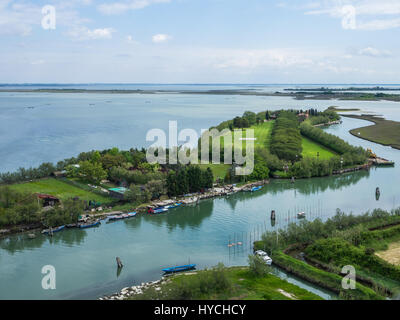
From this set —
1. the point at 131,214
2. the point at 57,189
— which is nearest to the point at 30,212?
the point at 131,214

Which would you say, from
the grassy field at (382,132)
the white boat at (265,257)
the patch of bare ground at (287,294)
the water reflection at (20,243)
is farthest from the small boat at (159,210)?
the grassy field at (382,132)

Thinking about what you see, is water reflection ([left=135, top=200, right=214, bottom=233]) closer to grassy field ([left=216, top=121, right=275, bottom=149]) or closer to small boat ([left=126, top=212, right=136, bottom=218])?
small boat ([left=126, top=212, right=136, bottom=218])

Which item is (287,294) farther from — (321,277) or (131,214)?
(131,214)

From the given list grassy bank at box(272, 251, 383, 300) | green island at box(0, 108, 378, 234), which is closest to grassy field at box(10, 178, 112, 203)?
green island at box(0, 108, 378, 234)

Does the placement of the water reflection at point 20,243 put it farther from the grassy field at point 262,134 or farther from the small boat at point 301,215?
the grassy field at point 262,134

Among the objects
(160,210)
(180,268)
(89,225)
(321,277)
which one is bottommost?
(180,268)
